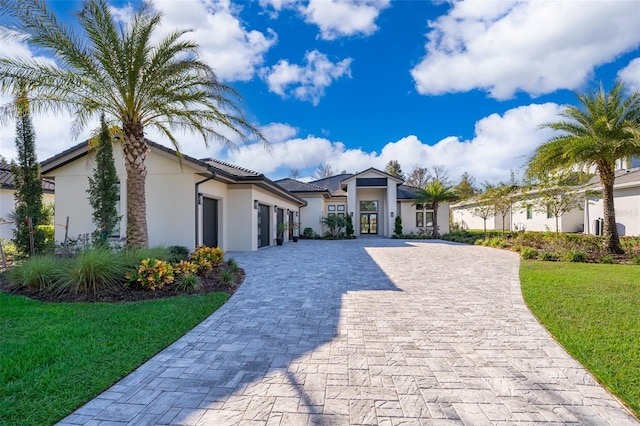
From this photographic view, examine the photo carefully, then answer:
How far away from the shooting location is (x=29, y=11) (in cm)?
689

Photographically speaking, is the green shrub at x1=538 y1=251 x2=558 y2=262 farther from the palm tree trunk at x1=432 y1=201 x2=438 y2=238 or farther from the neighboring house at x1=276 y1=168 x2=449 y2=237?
→ the neighboring house at x1=276 y1=168 x2=449 y2=237

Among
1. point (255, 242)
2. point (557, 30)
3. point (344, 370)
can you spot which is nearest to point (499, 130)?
point (557, 30)

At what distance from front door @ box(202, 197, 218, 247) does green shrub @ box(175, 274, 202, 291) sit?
20.5ft

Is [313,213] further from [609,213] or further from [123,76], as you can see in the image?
[123,76]

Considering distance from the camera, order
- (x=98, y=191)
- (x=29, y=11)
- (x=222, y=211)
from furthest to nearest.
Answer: (x=222, y=211)
(x=98, y=191)
(x=29, y=11)

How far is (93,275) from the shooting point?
613 cm

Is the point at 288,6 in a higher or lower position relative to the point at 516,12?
higher

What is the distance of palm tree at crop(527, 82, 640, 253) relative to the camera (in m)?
11.0

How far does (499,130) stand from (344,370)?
16175 mm

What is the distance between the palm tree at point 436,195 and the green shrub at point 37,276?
2338cm

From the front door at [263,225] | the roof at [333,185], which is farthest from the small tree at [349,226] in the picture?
the front door at [263,225]

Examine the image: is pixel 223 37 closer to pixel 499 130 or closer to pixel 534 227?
pixel 499 130

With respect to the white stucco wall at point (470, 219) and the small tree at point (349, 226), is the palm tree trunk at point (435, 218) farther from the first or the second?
the white stucco wall at point (470, 219)

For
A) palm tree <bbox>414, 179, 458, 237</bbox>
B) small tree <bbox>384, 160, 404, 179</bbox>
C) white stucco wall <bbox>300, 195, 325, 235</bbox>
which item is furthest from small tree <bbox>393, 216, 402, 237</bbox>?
small tree <bbox>384, 160, 404, 179</bbox>
